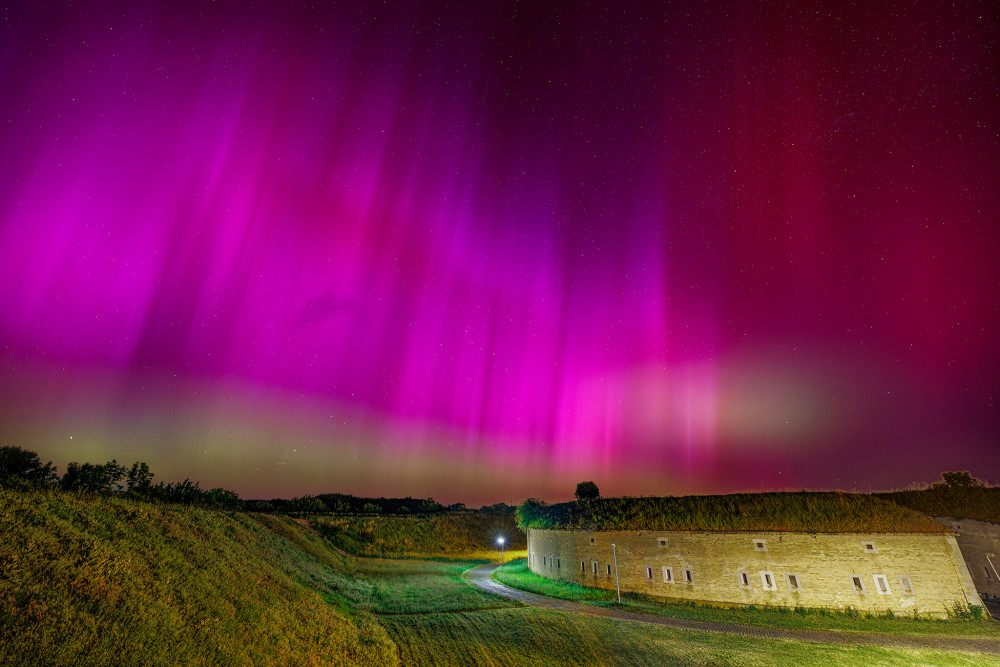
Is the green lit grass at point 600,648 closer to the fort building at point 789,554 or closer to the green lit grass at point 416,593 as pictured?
the green lit grass at point 416,593

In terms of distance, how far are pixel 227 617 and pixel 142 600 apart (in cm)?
294

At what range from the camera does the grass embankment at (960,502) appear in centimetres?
3359

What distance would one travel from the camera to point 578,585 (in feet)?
118

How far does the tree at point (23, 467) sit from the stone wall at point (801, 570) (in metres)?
36.6

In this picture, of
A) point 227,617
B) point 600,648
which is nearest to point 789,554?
point 600,648

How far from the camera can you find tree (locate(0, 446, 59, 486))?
17.8m

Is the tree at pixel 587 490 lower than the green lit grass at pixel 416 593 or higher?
higher

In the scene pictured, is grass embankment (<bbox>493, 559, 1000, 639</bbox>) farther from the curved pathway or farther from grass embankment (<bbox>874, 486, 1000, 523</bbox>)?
grass embankment (<bbox>874, 486, 1000, 523</bbox>)

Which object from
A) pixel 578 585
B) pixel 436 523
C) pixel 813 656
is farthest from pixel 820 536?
pixel 436 523

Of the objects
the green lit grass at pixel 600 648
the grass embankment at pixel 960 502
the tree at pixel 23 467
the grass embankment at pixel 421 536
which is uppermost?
the grass embankment at pixel 960 502

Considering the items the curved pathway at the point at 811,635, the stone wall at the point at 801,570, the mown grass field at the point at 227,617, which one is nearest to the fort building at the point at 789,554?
the stone wall at the point at 801,570

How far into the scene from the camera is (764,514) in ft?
97.5

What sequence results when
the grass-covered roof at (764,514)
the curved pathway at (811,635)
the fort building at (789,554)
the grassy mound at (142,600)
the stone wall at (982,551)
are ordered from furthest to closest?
the stone wall at (982,551)
the grass-covered roof at (764,514)
the fort building at (789,554)
the curved pathway at (811,635)
the grassy mound at (142,600)

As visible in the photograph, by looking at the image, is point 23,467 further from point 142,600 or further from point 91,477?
point 142,600
